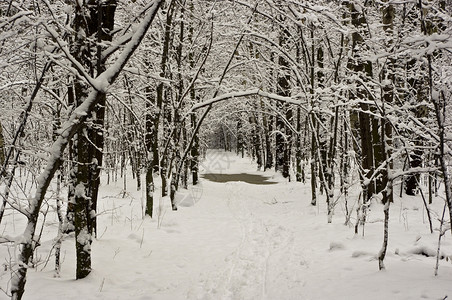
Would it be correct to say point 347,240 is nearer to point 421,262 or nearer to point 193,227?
point 421,262

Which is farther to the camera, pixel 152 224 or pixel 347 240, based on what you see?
pixel 152 224

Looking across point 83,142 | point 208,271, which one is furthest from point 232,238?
point 83,142

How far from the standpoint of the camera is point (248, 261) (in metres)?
6.04

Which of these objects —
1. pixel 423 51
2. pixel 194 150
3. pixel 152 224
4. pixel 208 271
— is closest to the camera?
pixel 423 51

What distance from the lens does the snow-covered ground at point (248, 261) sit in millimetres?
4383

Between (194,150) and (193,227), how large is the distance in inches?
334

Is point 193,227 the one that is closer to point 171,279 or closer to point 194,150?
point 171,279

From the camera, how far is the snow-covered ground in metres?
4.38

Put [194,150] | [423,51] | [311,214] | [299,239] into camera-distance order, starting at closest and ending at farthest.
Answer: [423,51]
[299,239]
[311,214]
[194,150]

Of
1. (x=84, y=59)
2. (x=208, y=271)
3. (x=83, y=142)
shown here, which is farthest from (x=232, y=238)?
(x=84, y=59)

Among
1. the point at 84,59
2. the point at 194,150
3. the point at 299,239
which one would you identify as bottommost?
the point at 299,239

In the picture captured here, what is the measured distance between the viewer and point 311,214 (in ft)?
33.9

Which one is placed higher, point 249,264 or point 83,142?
point 83,142

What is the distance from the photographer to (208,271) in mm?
5617
